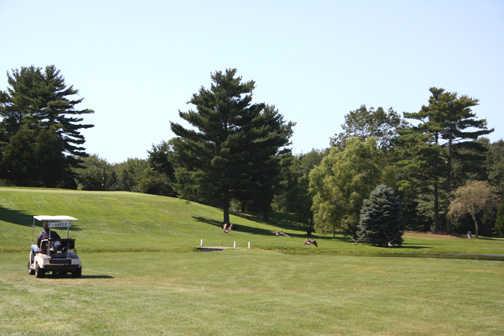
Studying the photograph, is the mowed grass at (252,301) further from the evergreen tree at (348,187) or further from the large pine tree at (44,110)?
the large pine tree at (44,110)

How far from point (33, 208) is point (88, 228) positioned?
8.51 metres

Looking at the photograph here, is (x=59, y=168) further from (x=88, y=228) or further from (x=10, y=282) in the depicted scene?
(x=10, y=282)

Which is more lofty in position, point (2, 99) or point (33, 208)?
point (2, 99)

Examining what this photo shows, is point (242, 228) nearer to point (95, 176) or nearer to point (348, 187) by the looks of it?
point (348, 187)

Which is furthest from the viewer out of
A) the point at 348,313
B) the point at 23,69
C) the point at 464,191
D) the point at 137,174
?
the point at 137,174

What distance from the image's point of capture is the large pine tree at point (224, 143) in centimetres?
7250

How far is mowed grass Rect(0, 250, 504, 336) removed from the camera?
→ 13.6 meters

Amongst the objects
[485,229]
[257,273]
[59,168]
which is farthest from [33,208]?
[485,229]

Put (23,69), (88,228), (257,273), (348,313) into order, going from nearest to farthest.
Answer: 1. (348,313)
2. (257,273)
3. (88,228)
4. (23,69)

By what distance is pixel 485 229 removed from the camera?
99812 millimetres

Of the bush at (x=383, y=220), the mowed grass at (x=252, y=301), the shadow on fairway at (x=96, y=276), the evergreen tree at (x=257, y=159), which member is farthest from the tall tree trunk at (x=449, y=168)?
the shadow on fairway at (x=96, y=276)

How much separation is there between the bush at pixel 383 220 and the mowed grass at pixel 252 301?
104 feet

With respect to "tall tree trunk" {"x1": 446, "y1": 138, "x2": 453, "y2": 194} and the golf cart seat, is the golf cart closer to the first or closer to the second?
the golf cart seat

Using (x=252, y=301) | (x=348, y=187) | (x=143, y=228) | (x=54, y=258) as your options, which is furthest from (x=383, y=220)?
(x=252, y=301)
